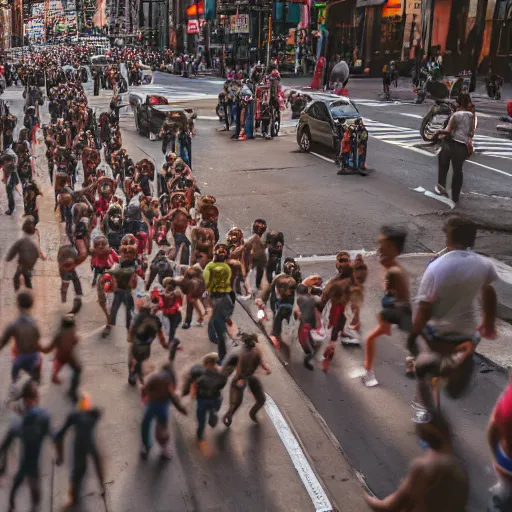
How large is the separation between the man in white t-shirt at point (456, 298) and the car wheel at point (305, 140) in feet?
54.7

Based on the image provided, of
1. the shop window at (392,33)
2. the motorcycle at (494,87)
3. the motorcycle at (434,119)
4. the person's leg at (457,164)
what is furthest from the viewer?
the shop window at (392,33)

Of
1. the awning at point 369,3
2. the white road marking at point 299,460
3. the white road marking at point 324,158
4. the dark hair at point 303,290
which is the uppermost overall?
the awning at point 369,3

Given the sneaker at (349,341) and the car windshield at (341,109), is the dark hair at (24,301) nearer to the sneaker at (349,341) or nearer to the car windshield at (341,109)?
the sneaker at (349,341)

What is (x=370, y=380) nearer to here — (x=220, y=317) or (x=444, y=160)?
(x=220, y=317)

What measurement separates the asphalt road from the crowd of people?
12.8 inches

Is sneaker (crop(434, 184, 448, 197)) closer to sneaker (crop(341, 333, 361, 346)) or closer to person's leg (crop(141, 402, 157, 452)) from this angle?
sneaker (crop(341, 333, 361, 346))

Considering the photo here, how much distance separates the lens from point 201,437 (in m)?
6.88

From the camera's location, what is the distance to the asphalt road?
6.99 m

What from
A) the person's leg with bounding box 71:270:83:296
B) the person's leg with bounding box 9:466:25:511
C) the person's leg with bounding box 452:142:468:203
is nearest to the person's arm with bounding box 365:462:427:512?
the person's leg with bounding box 9:466:25:511

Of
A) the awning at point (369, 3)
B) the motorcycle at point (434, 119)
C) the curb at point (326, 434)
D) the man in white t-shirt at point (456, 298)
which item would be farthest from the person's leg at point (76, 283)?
the awning at point (369, 3)

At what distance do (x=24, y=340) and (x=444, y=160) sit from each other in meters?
11.4

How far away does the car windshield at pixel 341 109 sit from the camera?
21.7 meters

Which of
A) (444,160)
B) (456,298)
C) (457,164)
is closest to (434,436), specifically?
(456,298)

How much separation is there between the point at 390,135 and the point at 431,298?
20843 millimetres
